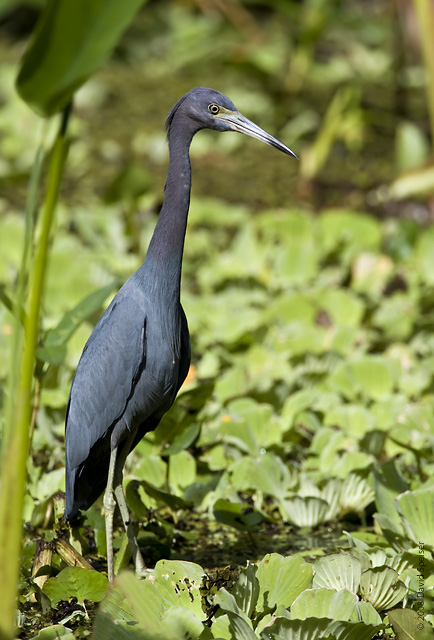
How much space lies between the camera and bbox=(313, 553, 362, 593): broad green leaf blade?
2309 millimetres

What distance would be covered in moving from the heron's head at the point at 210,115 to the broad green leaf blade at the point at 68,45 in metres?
0.91

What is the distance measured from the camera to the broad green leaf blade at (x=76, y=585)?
2.32 m

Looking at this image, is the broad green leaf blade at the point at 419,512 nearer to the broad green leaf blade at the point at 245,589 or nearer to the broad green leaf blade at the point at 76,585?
the broad green leaf blade at the point at 245,589

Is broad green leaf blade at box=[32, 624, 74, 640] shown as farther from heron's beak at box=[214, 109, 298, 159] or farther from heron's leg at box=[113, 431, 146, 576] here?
heron's beak at box=[214, 109, 298, 159]

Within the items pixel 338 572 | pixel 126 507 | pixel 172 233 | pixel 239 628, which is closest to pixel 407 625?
pixel 338 572

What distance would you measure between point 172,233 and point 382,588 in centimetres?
118

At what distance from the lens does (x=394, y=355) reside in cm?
411

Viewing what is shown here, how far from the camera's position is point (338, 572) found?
232cm

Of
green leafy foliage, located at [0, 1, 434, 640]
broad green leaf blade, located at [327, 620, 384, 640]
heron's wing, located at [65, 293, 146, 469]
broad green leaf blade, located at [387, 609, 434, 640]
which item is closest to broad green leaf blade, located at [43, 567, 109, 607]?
green leafy foliage, located at [0, 1, 434, 640]

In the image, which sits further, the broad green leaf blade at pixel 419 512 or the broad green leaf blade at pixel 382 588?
the broad green leaf blade at pixel 419 512

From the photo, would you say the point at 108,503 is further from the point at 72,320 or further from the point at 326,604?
the point at 326,604

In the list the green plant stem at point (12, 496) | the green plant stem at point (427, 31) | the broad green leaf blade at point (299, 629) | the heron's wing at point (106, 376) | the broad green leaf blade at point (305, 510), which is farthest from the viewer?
the green plant stem at point (427, 31)

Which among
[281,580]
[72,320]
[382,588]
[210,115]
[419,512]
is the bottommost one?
[419,512]

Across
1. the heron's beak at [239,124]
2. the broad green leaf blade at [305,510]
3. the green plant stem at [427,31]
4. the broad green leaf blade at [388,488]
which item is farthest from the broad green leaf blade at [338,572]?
the green plant stem at [427,31]
